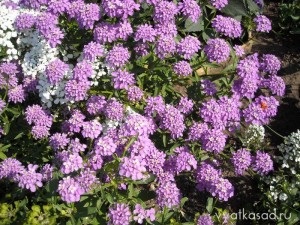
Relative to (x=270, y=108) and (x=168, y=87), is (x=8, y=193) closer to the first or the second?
(x=168, y=87)

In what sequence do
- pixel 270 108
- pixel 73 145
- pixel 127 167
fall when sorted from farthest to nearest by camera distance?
pixel 270 108, pixel 73 145, pixel 127 167

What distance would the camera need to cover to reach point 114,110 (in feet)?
9.97

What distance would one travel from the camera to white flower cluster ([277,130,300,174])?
3.73 metres

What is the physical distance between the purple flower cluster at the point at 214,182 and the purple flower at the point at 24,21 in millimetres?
1550

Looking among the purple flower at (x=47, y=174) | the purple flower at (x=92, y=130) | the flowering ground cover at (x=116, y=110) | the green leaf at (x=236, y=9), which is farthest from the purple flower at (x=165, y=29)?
the green leaf at (x=236, y=9)

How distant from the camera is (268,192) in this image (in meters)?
3.64

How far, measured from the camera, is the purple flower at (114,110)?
304 cm

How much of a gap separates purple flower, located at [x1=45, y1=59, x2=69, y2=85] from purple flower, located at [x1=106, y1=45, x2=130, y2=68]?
0.32m

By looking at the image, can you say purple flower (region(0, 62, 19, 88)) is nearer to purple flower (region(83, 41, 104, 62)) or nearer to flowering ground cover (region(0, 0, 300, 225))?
flowering ground cover (region(0, 0, 300, 225))

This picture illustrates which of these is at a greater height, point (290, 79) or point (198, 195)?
point (290, 79)

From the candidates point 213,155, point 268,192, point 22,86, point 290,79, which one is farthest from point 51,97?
point 290,79

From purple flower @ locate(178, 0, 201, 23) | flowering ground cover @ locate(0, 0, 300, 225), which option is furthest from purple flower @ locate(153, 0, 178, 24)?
purple flower @ locate(178, 0, 201, 23)

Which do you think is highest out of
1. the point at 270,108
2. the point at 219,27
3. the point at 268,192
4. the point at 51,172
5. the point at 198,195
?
the point at 219,27

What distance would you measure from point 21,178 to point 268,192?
1.86 m
